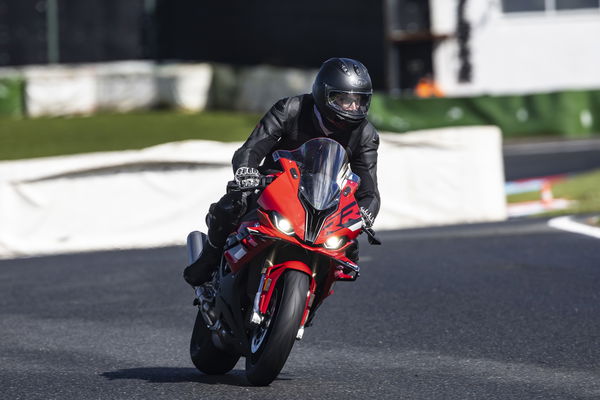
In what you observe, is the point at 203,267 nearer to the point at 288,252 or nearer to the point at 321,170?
the point at 288,252

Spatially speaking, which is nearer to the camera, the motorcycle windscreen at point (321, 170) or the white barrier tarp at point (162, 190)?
the motorcycle windscreen at point (321, 170)

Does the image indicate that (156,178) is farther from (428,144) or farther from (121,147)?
(121,147)

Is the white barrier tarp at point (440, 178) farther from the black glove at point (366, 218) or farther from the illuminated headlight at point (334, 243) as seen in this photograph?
the illuminated headlight at point (334, 243)

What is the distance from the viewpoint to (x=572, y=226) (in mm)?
15359

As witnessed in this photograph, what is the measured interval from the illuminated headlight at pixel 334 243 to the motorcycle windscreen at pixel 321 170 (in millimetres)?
178

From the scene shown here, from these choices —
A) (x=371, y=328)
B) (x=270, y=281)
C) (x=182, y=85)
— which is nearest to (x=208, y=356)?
(x=270, y=281)

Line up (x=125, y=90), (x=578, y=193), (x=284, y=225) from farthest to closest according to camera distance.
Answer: (x=125, y=90) < (x=578, y=193) < (x=284, y=225)

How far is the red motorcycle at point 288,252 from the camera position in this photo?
655cm

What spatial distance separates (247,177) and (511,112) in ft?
83.7

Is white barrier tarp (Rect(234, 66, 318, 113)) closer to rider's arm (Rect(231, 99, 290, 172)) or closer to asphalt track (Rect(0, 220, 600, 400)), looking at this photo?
asphalt track (Rect(0, 220, 600, 400))

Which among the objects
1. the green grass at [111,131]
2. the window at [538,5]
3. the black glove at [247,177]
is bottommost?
the green grass at [111,131]

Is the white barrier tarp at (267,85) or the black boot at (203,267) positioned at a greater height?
the white barrier tarp at (267,85)

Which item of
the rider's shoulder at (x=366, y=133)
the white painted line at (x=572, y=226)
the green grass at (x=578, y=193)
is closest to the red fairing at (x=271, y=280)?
the rider's shoulder at (x=366, y=133)

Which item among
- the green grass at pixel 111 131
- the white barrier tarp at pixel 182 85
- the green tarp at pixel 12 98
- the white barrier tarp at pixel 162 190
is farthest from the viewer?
the white barrier tarp at pixel 182 85
